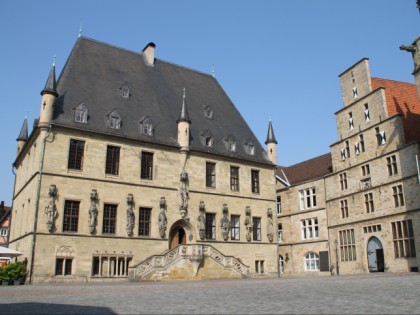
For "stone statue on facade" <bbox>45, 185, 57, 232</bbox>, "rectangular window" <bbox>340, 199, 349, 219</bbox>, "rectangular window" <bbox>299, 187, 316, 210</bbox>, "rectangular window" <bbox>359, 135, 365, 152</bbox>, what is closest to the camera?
"stone statue on facade" <bbox>45, 185, 57, 232</bbox>

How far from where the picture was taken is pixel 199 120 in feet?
104

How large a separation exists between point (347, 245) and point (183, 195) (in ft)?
43.0

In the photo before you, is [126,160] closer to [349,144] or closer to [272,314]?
[349,144]

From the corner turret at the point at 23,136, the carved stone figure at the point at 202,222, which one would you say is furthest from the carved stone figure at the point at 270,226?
the corner turret at the point at 23,136

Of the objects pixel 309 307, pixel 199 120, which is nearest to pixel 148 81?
pixel 199 120

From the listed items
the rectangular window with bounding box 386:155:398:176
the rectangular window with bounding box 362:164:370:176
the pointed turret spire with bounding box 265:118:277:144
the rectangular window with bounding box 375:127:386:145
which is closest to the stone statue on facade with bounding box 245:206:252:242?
the pointed turret spire with bounding box 265:118:277:144

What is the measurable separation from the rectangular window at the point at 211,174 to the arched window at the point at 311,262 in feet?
37.3

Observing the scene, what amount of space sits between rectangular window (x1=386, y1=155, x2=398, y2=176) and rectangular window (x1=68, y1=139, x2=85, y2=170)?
1959 cm

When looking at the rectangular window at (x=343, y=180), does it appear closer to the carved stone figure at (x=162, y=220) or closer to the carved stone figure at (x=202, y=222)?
the carved stone figure at (x=202, y=222)

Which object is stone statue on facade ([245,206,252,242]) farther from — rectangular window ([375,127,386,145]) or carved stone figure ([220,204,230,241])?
rectangular window ([375,127,386,145])

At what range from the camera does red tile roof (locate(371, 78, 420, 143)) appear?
2827 centimetres

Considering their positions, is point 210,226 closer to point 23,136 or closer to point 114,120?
point 114,120

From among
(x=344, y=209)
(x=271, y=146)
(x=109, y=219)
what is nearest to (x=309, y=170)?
(x=271, y=146)

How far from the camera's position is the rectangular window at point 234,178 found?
100ft
